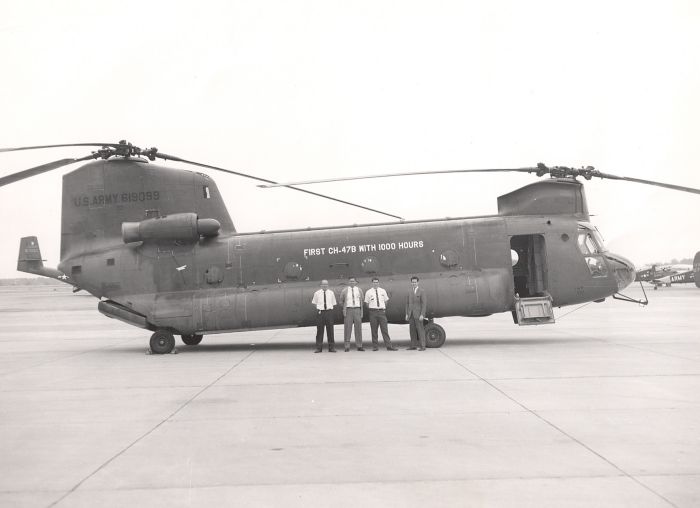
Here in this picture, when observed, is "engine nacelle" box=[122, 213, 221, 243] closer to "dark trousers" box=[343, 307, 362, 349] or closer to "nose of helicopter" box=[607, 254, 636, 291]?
"dark trousers" box=[343, 307, 362, 349]

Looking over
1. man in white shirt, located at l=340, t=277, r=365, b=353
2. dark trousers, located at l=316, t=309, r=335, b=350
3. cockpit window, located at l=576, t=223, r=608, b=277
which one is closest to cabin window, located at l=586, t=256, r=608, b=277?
cockpit window, located at l=576, t=223, r=608, b=277

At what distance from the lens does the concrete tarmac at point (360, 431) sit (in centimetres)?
545

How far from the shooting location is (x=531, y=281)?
1830cm

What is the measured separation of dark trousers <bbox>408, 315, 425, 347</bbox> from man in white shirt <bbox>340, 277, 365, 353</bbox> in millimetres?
1222

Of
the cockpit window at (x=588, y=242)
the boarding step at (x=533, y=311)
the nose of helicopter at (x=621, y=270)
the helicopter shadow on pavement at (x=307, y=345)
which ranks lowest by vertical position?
the helicopter shadow on pavement at (x=307, y=345)

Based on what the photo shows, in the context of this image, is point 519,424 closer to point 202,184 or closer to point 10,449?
point 10,449

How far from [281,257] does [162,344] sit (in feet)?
12.0

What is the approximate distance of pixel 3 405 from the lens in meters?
9.82

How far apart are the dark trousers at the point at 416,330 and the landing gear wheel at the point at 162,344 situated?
5.90 meters

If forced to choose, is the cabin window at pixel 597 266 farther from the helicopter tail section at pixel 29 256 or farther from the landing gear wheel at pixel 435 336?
the helicopter tail section at pixel 29 256

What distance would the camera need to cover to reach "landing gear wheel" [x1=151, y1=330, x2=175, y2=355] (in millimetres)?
17344

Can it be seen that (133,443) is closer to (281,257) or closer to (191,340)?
(281,257)

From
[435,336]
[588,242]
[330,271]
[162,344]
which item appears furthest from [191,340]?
[588,242]

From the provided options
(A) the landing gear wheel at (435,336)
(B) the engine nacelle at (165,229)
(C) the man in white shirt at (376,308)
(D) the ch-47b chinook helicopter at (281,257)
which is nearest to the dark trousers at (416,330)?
(A) the landing gear wheel at (435,336)
